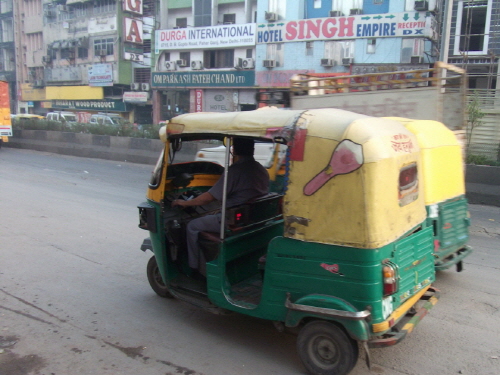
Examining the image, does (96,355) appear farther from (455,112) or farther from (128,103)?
(128,103)

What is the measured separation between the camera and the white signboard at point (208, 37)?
32094 millimetres

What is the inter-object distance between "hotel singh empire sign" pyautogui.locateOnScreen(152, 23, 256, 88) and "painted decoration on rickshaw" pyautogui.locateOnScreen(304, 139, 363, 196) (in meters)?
29.9

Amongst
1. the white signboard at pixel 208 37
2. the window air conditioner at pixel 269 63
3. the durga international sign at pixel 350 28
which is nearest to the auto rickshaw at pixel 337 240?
the durga international sign at pixel 350 28

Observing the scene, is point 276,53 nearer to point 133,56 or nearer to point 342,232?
point 133,56

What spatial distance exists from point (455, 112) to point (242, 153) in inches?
179

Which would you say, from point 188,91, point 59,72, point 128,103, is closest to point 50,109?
point 59,72

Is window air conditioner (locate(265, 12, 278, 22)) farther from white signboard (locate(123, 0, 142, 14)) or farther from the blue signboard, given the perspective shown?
white signboard (locate(123, 0, 142, 14))

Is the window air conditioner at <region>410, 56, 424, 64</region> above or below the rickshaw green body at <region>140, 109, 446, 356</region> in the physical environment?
above

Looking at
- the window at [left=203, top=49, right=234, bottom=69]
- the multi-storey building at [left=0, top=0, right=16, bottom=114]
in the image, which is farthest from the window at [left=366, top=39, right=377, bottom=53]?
the multi-storey building at [left=0, top=0, right=16, bottom=114]

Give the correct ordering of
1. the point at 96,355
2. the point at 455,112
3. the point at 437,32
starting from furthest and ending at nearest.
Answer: the point at 437,32
the point at 455,112
the point at 96,355

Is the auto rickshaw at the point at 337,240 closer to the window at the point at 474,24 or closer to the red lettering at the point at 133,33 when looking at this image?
the window at the point at 474,24

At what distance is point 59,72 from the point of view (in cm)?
4778

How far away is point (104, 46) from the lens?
4294 centimetres

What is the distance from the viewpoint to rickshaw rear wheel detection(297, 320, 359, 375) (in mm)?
3203
